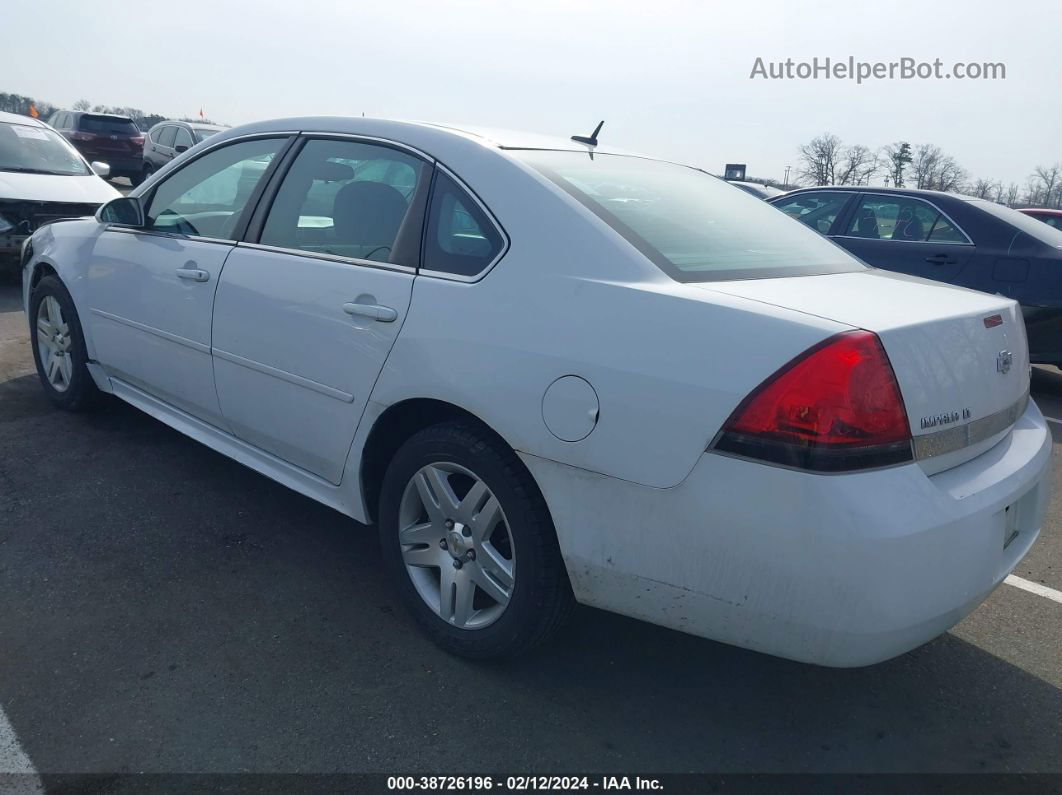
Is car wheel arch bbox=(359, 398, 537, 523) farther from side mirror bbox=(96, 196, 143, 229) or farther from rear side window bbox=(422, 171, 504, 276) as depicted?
side mirror bbox=(96, 196, 143, 229)

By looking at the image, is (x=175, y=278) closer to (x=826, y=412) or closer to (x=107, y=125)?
(x=826, y=412)

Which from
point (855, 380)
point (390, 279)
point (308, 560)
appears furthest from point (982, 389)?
point (308, 560)

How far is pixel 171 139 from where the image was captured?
1841 centimetres

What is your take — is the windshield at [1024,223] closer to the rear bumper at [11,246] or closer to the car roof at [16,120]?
the rear bumper at [11,246]

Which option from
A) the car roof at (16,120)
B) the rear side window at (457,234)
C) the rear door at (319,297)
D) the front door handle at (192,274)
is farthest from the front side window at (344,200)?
the car roof at (16,120)

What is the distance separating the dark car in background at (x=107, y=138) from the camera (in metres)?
20.0

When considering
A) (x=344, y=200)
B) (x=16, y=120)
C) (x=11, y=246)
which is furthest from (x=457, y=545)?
(x=16, y=120)

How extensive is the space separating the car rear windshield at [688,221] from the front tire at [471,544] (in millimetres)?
758

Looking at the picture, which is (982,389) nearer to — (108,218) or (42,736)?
(42,736)

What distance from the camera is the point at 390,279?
2793 millimetres

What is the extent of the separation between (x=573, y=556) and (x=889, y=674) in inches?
48.6

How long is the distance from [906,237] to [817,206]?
3.37 feet

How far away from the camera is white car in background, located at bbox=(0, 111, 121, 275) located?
7.84m

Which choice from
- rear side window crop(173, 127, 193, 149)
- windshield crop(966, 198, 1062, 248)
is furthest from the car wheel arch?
rear side window crop(173, 127, 193, 149)
